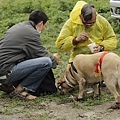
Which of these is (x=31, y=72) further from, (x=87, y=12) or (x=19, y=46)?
(x=87, y=12)

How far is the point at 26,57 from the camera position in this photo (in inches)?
257

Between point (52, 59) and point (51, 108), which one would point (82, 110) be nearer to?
point (51, 108)

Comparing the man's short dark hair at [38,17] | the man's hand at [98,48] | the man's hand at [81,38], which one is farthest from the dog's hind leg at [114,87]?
the man's short dark hair at [38,17]

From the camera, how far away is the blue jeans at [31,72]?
6.45m

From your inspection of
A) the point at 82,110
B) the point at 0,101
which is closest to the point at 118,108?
the point at 82,110

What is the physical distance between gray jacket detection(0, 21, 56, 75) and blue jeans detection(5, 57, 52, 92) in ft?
0.31

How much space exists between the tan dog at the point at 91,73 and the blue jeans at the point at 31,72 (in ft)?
1.14

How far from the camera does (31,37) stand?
6.38 metres

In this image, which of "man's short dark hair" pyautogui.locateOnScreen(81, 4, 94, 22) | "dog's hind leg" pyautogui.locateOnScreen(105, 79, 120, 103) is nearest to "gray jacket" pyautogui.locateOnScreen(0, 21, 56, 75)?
"man's short dark hair" pyautogui.locateOnScreen(81, 4, 94, 22)

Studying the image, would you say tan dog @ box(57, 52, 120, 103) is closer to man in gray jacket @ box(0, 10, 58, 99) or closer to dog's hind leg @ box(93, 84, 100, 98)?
dog's hind leg @ box(93, 84, 100, 98)

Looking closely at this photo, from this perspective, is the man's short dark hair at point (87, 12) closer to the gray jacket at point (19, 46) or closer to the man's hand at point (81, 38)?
the man's hand at point (81, 38)

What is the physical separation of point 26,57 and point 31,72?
23 centimetres

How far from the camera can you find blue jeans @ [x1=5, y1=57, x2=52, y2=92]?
6449mm

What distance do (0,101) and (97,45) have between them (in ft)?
5.42
